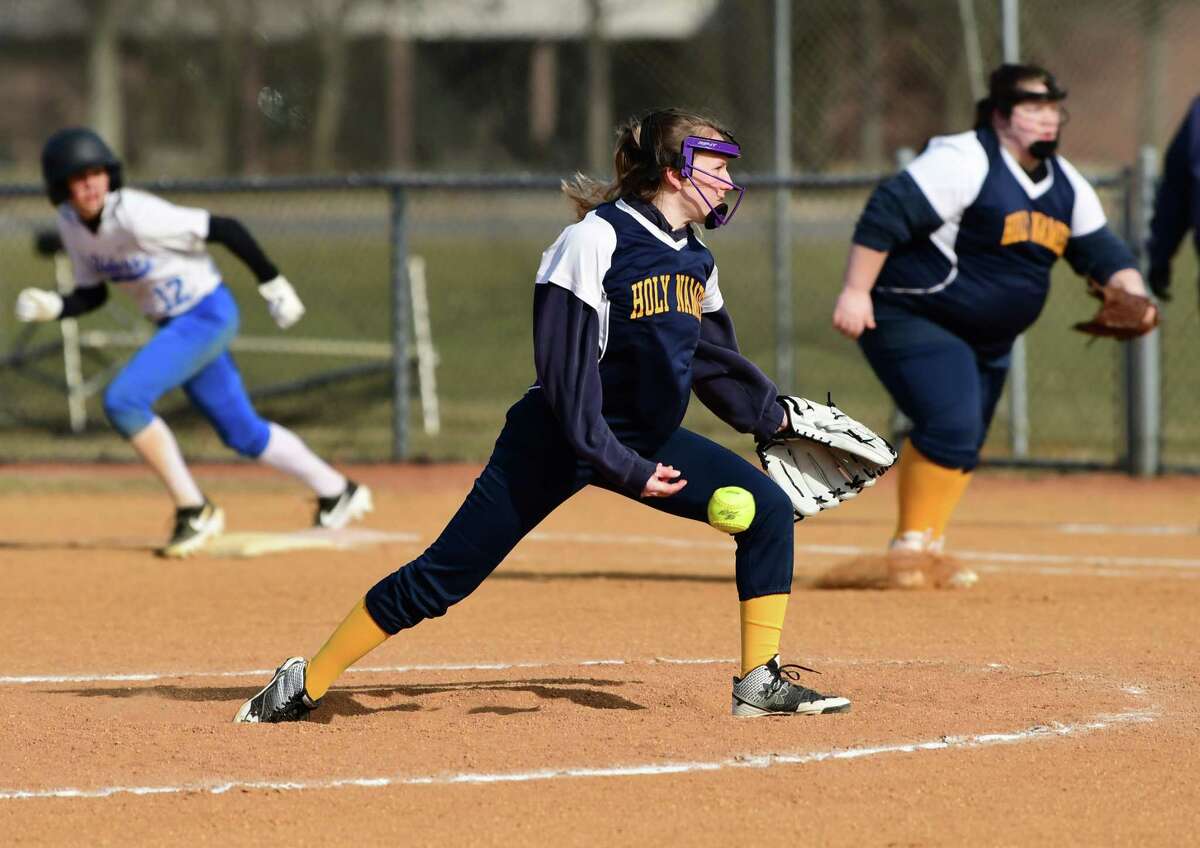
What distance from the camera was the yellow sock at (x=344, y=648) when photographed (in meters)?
5.35

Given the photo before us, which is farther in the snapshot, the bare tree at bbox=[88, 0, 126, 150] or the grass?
the bare tree at bbox=[88, 0, 126, 150]

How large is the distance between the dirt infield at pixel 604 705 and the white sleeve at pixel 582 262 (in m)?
1.23

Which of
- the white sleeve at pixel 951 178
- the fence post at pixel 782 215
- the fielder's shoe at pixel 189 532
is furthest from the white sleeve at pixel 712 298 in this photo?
the fence post at pixel 782 215

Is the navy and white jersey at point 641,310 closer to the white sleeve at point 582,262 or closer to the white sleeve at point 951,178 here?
the white sleeve at point 582,262

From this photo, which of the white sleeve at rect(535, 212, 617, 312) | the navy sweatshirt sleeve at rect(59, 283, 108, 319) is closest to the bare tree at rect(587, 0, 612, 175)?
the navy sweatshirt sleeve at rect(59, 283, 108, 319)

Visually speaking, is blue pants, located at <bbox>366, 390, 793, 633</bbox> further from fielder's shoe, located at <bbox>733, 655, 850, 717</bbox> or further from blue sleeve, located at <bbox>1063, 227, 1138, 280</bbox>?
blue sleeve, located at <bbox>1063, 227, 1138, 280</bbox>

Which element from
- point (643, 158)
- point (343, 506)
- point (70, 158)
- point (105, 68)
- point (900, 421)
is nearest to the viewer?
point (643, 158)

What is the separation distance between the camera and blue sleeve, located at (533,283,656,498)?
4934 millimetres

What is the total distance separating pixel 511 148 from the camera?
2369 centimetres

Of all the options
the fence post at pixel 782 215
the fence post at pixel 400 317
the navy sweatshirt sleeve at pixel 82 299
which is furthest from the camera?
the fence post at pixel 782 215

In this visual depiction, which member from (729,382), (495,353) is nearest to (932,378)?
(729,382)

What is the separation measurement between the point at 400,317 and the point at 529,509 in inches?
324

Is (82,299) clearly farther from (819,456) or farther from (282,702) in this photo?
(819,456)

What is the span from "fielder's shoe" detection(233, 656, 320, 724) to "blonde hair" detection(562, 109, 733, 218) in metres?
1.56
